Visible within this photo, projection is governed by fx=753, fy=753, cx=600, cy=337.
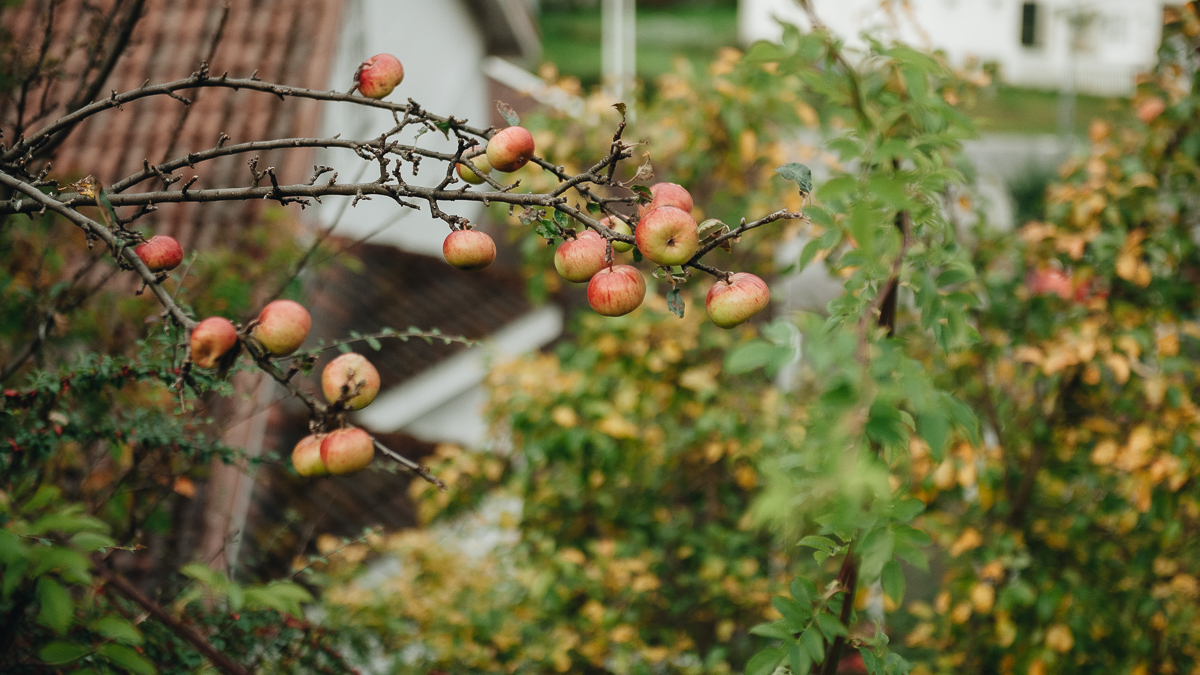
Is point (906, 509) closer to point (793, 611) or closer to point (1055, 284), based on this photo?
point (793, 611)

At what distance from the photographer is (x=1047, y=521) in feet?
8.86

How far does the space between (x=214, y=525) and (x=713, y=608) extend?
2055mm

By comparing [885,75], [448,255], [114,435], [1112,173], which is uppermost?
[885,75]

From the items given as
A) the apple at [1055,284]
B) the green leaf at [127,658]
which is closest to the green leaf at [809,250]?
the green leaf at [127,658]

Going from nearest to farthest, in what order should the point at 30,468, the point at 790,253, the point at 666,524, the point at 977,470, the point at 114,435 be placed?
the point at 114,435
the point at 30,468
the point at 977,470
the point at 666,524
the point at 790,253

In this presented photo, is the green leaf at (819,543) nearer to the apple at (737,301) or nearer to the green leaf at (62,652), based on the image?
the apple at (737,301)

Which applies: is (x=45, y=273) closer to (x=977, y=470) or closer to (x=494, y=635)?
(x=494, y=635)

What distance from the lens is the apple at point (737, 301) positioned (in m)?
0.96

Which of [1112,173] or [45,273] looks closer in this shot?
[1112,173]

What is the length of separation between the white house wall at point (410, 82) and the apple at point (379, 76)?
241 cm

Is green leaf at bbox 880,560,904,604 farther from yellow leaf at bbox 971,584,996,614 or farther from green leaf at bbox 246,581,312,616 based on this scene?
yellow leaf at bbox 971,584,996,614

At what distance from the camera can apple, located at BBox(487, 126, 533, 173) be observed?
99 cm

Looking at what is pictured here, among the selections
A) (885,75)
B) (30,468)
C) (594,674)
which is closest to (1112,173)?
(885,75)

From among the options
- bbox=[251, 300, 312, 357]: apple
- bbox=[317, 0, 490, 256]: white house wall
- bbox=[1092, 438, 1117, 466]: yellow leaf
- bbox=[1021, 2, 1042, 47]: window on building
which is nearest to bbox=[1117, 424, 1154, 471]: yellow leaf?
bbox=[1092, 438, 1117, 466]: yellow leaf
